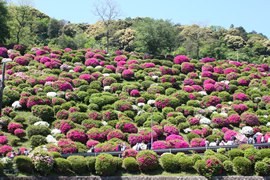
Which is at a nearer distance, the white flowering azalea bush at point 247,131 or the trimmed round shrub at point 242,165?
the trimmed round shrub at point 242,165

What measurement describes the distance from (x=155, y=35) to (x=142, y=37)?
2.43 m

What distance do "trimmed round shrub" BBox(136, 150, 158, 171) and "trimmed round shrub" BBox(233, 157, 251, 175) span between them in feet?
19.8

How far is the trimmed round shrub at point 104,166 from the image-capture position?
22391mm

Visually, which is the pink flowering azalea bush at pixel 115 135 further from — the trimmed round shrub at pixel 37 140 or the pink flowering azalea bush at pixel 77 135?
the trimmed round shrub at pixel 37 140

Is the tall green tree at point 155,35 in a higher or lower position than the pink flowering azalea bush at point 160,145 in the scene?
higher

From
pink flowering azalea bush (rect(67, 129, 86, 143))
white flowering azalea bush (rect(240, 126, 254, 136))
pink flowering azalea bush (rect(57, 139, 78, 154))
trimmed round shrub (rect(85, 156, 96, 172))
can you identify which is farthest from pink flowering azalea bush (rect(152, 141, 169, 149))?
white flowering azalea bush (rect(240, 126, 254, 136))

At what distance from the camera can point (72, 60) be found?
54.0m

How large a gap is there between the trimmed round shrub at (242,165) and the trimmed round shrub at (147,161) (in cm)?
603

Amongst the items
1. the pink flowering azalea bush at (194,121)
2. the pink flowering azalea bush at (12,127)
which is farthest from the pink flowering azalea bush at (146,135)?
the pink flowering azalea bush at (12,127)

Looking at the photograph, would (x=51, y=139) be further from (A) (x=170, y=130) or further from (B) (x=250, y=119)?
(B) (x=250, y=119)

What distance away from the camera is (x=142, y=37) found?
193ft

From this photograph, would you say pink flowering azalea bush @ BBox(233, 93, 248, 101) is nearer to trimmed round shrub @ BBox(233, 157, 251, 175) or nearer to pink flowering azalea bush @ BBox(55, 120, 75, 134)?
trimmed round shrub @ BBox(233, 157, 251, 175)

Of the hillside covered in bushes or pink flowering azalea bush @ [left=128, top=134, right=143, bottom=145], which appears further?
pink flowering azalea bush @ [left=128, top=134, right=143, bottom=145]

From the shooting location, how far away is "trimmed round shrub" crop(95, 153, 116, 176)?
73.5ft
